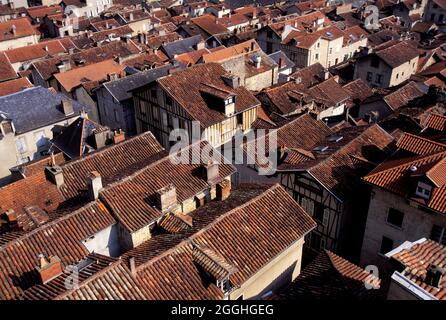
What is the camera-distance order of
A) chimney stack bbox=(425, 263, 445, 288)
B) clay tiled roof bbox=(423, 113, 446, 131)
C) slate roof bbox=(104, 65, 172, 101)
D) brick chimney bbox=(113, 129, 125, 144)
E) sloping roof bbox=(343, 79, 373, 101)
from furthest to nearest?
1. sloping roof bbox=(343, 79, 373, 101)
2. slate roof bbox=(104, 65, 172, 101)
3. brick chimney bbox=(113, 129, 125, 144)
4. clay tiled roof bbox=(423, 113, 446, 131)
5. chimney stack bbox=(425, 263, 445, 288)

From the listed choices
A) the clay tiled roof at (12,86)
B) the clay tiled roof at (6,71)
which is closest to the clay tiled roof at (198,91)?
the clay tiled roof at (12,86)

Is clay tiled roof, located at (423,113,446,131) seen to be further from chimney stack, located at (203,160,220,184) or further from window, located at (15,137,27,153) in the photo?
window, located at (15,137,27,153)

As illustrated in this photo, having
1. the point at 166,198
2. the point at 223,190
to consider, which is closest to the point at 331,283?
the point at 223,190

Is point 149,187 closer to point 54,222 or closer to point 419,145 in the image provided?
point 54,222

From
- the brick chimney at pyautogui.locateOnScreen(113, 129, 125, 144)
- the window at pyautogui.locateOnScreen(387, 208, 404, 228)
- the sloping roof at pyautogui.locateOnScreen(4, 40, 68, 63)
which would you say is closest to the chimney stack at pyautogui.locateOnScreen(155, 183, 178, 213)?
the brick chimney at pyautogui.locateOnScreen(113, 129, 125, 144)

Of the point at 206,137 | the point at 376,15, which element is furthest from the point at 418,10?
the point at 206,137

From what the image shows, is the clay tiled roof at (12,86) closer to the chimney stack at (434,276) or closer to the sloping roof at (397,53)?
the sloping roof at (397,53)
